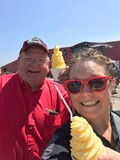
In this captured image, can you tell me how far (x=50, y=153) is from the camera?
170 cm

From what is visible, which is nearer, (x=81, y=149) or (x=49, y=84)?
(x=81, y=149)

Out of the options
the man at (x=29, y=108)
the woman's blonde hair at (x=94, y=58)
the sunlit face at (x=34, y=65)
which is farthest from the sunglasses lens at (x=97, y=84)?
the sunlit face at (x=34, y=65)

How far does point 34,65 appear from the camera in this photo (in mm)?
3535

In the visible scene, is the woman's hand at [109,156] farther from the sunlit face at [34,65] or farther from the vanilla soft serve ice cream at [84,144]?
the sunlit face at [34,65]

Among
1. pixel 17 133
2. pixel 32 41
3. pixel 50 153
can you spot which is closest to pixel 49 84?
pixel 32 41

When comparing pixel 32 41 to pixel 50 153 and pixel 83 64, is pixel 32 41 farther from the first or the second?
pixel 50 153

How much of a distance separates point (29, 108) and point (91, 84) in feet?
4.77

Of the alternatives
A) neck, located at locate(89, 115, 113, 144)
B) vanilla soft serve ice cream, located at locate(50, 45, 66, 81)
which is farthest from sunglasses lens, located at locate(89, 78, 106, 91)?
vanilla soft serve ice cream, located at locate(50, 45, 66, 81)

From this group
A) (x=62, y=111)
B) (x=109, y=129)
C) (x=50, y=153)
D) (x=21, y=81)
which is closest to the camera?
(x=50, y=153)

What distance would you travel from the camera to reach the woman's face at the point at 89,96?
1978 mm

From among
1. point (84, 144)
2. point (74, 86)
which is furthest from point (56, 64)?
point (84, 144)

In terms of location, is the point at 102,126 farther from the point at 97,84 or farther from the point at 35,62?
the point at 35,62

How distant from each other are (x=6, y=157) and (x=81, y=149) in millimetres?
1891

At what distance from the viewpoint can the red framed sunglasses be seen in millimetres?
1969
